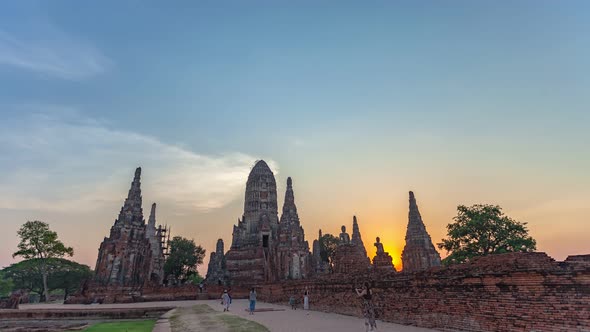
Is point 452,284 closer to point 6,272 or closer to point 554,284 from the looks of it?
point 554,284

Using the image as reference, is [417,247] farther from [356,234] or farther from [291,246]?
[291,246]

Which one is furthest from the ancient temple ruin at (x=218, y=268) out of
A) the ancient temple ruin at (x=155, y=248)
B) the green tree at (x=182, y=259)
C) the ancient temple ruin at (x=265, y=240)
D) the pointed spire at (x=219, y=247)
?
the green tree at (x=182, y=259)

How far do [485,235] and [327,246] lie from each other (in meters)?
42.0

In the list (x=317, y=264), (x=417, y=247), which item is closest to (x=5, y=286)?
(x=317, y=264)

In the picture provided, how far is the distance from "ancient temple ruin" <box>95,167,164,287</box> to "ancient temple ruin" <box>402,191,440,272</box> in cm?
2752

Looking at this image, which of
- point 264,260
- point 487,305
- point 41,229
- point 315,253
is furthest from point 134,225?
point 487,305

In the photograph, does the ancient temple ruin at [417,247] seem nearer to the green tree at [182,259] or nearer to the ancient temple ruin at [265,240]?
the ancient temple ruin at [265,240]

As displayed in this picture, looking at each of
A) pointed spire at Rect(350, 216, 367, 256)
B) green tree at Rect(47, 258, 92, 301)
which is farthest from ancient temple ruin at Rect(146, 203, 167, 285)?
pointed spire at Rect(350, 216, 367, 256)

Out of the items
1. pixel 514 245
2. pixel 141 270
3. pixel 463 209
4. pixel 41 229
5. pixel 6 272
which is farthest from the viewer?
pixel 6 272

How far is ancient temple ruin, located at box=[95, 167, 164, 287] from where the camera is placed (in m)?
32.8

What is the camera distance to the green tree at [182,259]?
58.7 meters

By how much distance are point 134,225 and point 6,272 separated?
34.4m

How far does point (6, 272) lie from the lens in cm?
5247

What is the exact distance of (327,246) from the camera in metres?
66.4
